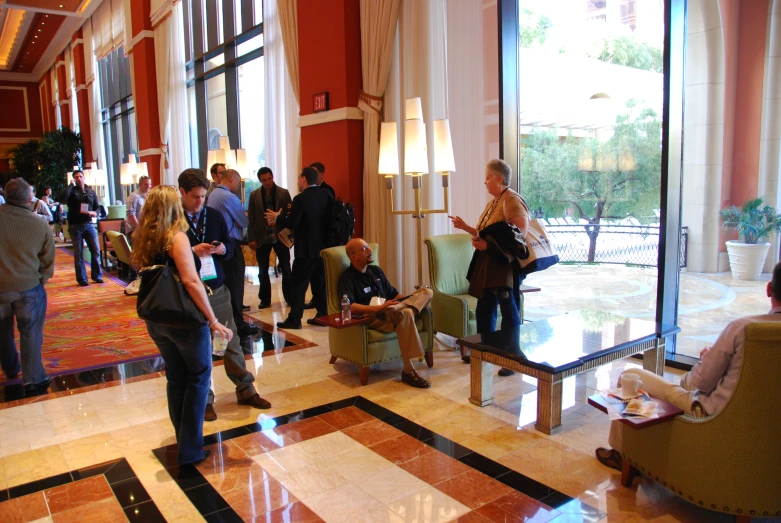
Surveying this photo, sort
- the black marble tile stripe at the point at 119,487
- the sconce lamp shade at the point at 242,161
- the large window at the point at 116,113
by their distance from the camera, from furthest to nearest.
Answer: the large window at the point at 116,113
the sconce lamp shade at the point at 242,161
the black marble tile stripe at the point at 119,487

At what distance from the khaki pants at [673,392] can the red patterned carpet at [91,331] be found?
4159 millimetres

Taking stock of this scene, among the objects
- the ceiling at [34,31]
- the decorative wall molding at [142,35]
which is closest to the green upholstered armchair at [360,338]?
the decorative wall molding at [142,35]

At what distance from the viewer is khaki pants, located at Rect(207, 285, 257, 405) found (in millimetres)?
3643

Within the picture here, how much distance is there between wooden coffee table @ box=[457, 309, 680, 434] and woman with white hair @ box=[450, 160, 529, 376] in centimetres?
26

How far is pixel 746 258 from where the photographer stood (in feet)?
14.1

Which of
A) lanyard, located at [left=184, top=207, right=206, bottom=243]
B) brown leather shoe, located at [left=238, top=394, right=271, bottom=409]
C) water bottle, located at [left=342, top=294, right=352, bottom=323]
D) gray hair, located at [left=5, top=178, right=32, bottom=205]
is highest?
gray hair, located at [left=5, top=178, right=32, bottom=205]

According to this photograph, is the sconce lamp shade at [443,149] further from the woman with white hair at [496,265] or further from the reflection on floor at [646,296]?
the reflection on floor at [646,296]

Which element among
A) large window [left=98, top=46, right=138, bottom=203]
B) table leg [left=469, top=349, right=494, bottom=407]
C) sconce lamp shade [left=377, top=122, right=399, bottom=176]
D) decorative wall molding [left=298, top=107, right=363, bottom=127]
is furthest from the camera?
large window [left=98, top=46, right=138, bottom=203]

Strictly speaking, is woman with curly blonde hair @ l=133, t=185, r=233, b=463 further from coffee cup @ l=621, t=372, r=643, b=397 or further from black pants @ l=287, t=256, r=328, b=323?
black pants @ l=287, t=256, r=328, b=323

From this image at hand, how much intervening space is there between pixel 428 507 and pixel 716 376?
1354 mm

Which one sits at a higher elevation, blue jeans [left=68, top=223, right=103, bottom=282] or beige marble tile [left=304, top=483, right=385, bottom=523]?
Answer: blue jeans [left=68, top=223, right=103, bottom=282]

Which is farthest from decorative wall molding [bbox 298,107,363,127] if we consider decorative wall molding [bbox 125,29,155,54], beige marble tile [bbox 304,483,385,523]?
decorative wall molding [bbox 125,29,155,54]

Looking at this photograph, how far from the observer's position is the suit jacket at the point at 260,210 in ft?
21.3

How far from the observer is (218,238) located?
3.66 m
